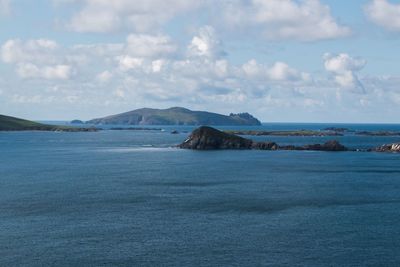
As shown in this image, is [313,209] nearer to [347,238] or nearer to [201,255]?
[347,238]

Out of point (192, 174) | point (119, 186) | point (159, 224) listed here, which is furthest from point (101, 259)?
point (192, 174)

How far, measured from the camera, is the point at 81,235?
7456 centimetres

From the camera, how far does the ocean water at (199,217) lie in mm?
66062

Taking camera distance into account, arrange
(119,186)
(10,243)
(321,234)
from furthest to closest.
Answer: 1. (119,186)
2. (321,234)
3. (10,243)

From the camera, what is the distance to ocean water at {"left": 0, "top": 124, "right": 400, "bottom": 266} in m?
66.1

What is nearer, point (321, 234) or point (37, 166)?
point (321, 234)

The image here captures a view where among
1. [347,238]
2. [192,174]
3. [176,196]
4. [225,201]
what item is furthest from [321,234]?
[192,174]

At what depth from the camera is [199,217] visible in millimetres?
86375

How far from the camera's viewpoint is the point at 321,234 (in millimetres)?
75812

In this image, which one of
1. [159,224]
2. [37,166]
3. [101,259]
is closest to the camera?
[101,259]

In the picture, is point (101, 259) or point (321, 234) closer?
point (101, 259)

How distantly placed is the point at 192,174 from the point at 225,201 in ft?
142

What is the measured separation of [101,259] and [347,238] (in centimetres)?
3161

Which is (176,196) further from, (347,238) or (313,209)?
(347,238)
